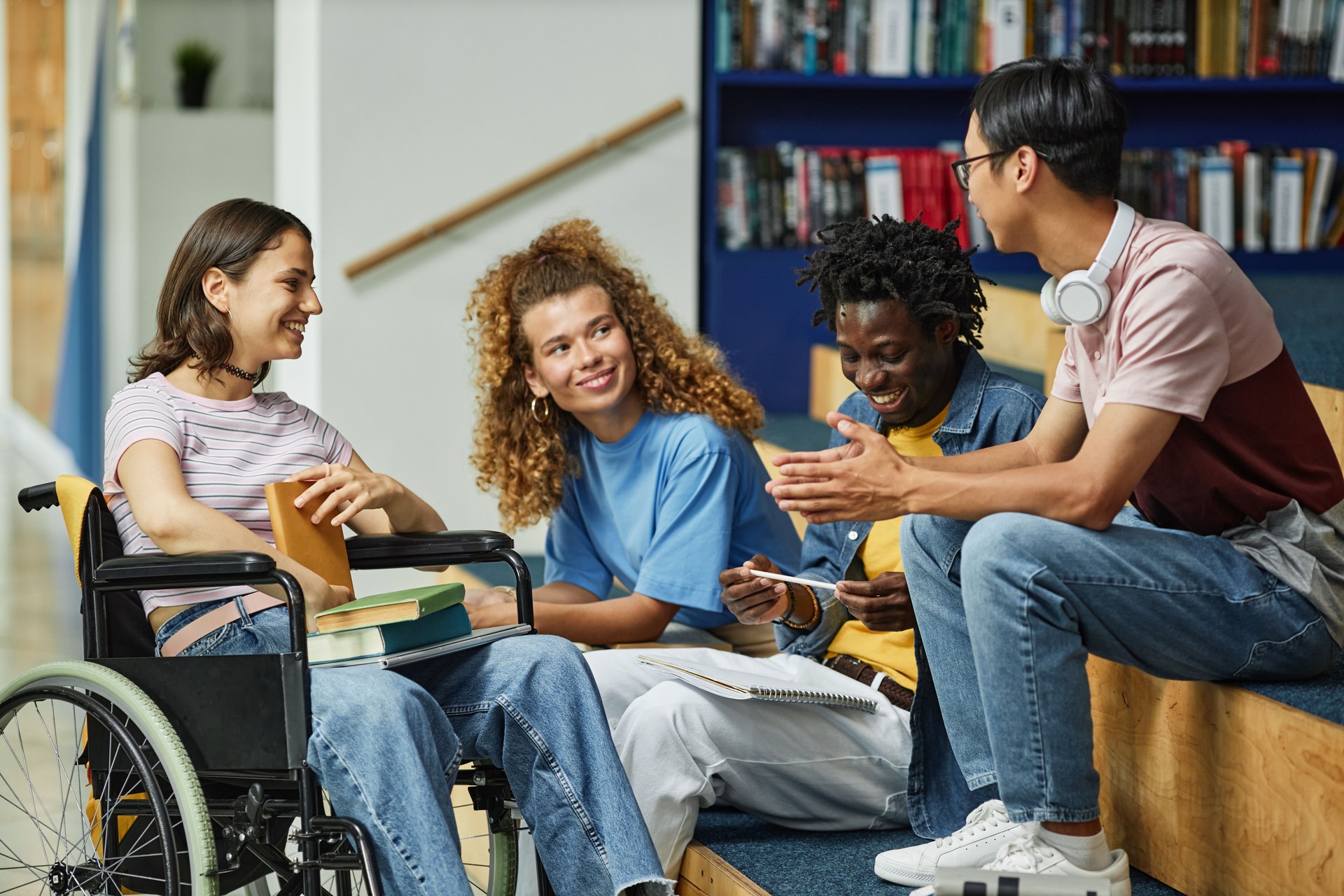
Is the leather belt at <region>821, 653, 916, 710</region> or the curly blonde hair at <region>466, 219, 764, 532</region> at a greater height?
the curly blonde hair at <region>466, 219, 764, 532</region>

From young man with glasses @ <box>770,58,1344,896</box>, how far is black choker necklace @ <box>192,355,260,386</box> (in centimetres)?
84

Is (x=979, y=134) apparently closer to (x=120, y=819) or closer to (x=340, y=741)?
(x=340, y=741)

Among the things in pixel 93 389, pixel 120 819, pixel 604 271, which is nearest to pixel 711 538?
pixel 604 271

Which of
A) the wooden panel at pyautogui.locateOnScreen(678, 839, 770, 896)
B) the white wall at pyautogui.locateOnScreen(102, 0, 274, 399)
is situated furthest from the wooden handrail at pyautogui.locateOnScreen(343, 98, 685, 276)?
the wooden panel at pyautogui.locateOnScreen(678, 839, 770, 896)

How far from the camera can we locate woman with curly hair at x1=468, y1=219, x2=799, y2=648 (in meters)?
2.33

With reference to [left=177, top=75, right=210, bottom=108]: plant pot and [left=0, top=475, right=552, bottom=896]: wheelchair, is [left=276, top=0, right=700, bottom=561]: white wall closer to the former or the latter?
[left=177, top=75, right=210, bottom=108]: plant pot

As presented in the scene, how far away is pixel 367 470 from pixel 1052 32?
3095mm

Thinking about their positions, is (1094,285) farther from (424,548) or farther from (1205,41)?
(1205,41)

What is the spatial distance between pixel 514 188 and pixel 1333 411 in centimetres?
245

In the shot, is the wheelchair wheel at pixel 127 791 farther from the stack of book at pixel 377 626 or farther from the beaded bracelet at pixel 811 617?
the beaded bracelet at pixel 811 617

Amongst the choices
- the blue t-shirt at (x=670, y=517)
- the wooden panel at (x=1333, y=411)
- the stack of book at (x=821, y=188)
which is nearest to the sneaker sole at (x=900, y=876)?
the blue t-shirt at (x=670, y=517)

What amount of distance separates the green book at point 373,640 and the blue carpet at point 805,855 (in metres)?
0.54

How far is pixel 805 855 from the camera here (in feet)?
6.75

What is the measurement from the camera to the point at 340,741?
169 cm
